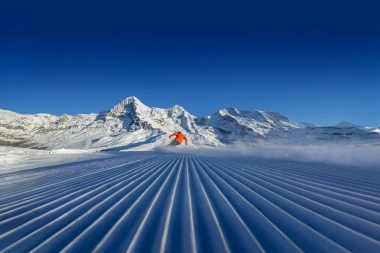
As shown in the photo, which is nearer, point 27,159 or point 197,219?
point 197,219

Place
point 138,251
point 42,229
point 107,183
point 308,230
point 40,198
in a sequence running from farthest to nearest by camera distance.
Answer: point 107,183 < point 40,198 < point 42,229 < point 308,230 < point 138,251

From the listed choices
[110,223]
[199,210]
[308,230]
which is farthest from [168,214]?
[308,230]

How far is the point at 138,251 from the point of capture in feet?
7.44

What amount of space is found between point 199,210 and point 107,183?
10.2 feet

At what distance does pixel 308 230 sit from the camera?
2588 mm

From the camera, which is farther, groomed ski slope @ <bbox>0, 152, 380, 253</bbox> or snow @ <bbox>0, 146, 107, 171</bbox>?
snow @ <bbox>0, 146, 107, 171</bbox>

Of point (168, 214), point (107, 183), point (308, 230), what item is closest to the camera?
point (308, 230)

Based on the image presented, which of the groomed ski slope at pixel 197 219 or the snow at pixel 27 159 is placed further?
the snow at pixel 27 159

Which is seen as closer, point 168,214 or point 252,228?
point 252,228

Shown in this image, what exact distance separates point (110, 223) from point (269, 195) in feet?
8.55

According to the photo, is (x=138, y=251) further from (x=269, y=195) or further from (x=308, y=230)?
(x=269, y=195)

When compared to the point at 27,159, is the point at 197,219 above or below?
below

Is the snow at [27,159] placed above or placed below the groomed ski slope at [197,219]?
above

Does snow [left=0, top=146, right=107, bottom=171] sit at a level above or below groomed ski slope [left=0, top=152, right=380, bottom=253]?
above
